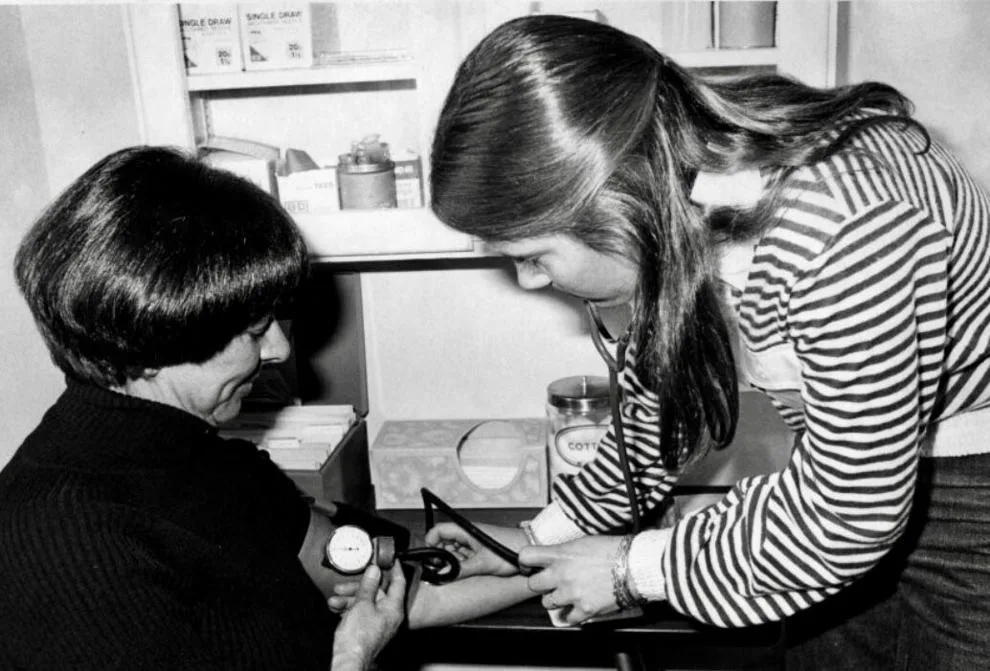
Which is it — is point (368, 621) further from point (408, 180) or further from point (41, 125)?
point (41, 125)

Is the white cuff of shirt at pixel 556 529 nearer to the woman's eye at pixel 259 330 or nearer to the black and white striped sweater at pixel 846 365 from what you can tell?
the black and white striped sweater at pixel 846 365

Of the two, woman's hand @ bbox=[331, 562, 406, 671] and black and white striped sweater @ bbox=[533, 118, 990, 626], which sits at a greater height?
black and white striped sweater @ bbox=[533, 118, 990, 626]

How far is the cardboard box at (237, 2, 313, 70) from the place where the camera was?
1.52 m

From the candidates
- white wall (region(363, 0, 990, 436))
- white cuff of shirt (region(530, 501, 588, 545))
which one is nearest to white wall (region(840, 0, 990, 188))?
white wall (region(363, 0, 990, 436))

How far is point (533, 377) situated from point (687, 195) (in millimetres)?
1039

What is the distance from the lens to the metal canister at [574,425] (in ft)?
5.41

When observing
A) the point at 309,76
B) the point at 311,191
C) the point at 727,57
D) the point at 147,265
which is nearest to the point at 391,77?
the point at 309,76

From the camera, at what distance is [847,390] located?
0.84 metres

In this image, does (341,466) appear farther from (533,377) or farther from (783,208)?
(783,208)

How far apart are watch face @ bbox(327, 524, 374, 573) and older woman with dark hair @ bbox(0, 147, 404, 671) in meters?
0.07

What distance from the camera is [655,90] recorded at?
35.4 inches

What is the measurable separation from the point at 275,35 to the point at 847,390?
1.13m

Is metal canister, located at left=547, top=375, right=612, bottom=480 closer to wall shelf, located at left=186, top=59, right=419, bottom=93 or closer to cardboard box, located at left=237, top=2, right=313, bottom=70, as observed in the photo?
wall shelf, located at left=186, top=59, right=419, bottom=93

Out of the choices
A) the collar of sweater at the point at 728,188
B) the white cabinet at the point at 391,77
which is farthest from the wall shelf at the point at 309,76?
the collar of sweater at the point at 728,188
